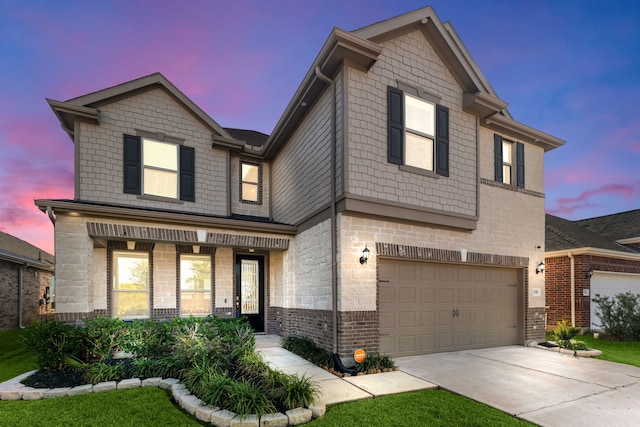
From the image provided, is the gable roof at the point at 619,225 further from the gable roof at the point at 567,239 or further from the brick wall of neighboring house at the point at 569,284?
the brick wall of neighboring house at the point at 569,284

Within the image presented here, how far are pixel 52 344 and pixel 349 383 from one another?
16.7 feet

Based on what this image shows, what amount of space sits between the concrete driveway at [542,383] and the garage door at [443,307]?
0.40 metres

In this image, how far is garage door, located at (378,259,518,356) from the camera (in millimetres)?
7742

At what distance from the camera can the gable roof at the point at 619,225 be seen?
17000mm

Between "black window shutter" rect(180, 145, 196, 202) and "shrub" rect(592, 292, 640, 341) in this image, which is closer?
"black window shutter" rect(180, 145, 196, 202)

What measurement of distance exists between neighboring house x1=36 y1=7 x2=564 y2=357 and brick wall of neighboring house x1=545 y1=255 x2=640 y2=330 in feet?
10.7

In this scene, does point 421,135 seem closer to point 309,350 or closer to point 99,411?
point 309,350

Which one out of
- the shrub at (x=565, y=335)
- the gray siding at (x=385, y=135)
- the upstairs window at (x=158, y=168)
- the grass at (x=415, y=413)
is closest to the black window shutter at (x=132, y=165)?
the upstairs window at (x=158, y=168)

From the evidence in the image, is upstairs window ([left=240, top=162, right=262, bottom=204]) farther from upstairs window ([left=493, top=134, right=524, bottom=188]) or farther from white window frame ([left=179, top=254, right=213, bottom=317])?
upstairs window ([left=493, top=134, right=524, bottom=188])

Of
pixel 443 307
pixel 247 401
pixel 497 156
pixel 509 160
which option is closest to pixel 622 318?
pixel 509 160

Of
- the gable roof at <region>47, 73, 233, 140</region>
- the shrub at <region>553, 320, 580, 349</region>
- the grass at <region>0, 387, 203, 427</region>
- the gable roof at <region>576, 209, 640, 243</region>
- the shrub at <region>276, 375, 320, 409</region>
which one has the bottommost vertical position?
the shrub at <region>553, 320, 580, 349</region>

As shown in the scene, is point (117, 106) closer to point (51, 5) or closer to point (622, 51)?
point (51, 5)

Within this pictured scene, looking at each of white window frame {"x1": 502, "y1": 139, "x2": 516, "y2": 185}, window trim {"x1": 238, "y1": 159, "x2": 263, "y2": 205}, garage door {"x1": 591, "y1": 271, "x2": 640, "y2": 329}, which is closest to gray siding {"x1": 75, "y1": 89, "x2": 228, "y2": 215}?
window trim {"x1": 238, "y1": 159, "x2": 263, "y2": 205}

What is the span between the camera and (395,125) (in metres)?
7.68
